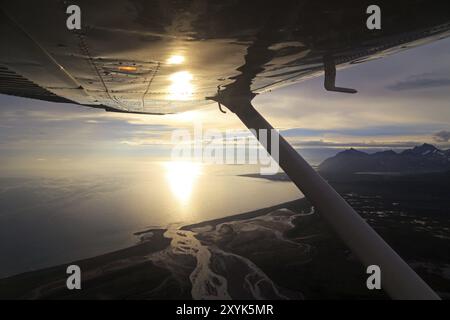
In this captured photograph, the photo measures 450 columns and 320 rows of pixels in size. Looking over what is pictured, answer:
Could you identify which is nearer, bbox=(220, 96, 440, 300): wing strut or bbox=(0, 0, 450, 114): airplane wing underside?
bbox=(0, 0, 450, 114): airplane wing underside

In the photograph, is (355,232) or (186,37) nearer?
(186,37)

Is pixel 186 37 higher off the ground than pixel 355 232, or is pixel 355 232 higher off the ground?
pixel 186 37

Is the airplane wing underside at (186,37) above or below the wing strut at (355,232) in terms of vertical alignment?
above

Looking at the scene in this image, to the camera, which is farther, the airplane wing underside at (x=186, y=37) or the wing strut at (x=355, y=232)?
the wing strut at (x=355, y=232)
